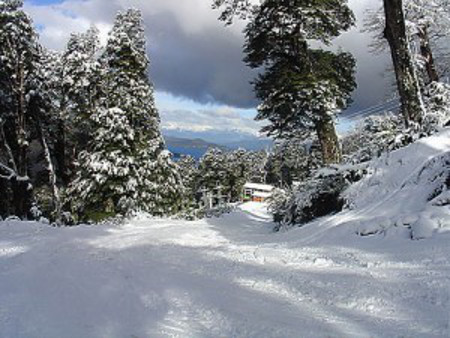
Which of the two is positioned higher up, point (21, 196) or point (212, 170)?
point (212, 170)

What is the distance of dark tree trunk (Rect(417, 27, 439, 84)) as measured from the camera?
2036 centimetres

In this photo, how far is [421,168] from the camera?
6.69m

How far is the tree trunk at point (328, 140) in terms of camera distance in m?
13.1

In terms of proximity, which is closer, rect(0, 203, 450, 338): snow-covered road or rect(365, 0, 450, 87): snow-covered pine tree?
rect(0, 203, 450, 338): snow-covered road

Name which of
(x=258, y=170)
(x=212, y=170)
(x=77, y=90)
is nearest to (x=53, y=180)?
(x=77, y=90)

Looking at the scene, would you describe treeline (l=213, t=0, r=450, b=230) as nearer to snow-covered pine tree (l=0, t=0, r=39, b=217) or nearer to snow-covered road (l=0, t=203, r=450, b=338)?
snow-covered road (l=0, t=203, r=450, b=338)

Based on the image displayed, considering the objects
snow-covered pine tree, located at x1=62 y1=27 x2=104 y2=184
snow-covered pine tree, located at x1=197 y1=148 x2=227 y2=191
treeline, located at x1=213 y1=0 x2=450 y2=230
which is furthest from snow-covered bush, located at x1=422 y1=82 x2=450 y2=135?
snow-covered pine tree, located at x1=197 y1=148 x2=227 y2=191

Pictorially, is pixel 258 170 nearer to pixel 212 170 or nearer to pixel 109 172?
pixel 212 170

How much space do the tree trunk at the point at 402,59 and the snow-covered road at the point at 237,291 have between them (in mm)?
3998

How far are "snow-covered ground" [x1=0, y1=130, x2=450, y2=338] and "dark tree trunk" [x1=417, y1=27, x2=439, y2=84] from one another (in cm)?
1516

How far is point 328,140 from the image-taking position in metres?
13.5

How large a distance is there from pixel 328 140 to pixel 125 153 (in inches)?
350

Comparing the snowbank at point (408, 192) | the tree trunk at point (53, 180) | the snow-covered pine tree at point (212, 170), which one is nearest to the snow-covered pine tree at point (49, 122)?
the tree trunk at point (53, 180)

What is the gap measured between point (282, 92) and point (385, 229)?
8187mm
